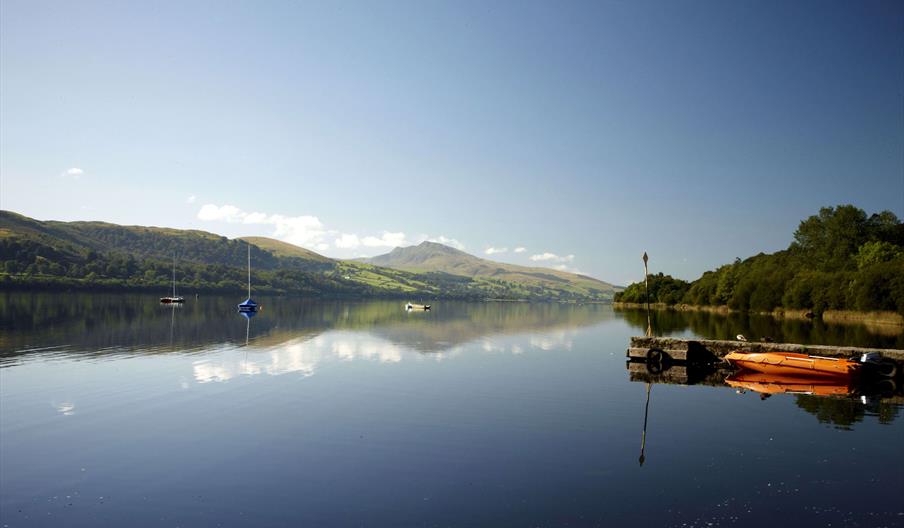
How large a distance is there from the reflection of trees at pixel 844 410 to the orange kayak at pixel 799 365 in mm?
7461

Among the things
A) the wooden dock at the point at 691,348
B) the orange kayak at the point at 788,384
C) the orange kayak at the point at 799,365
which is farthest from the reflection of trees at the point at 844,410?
the wooden dock at the point at 691,348

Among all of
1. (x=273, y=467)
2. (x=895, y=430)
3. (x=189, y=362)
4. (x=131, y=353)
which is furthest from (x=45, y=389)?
(x=895, y=430)

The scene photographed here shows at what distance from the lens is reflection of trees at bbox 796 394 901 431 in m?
26.9

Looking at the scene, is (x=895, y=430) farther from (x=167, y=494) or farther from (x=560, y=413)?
(x=167, y=494)

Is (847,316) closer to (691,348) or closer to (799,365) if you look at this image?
(691,348)

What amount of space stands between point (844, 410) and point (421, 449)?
902 inches

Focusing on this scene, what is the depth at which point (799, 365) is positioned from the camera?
40312 mm

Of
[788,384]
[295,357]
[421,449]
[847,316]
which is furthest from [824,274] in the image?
[421,449]

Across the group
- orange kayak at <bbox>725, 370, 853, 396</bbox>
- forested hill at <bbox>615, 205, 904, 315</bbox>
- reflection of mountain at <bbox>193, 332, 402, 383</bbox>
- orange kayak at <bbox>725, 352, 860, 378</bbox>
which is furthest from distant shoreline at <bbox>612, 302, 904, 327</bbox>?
reflection of mountain at <bbox>193, 332, 402, 383</bbox>

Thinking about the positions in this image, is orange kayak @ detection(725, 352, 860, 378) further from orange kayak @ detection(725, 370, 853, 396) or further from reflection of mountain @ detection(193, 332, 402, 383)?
reflection of mountain @ detection(193, 332, 402, 383)

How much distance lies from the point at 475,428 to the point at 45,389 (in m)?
24.1

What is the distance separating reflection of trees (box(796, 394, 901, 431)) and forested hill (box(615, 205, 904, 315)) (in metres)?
78.4

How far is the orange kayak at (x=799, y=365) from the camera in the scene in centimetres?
3909

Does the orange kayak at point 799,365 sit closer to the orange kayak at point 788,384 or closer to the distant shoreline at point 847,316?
the orange kayak at point 788,384
